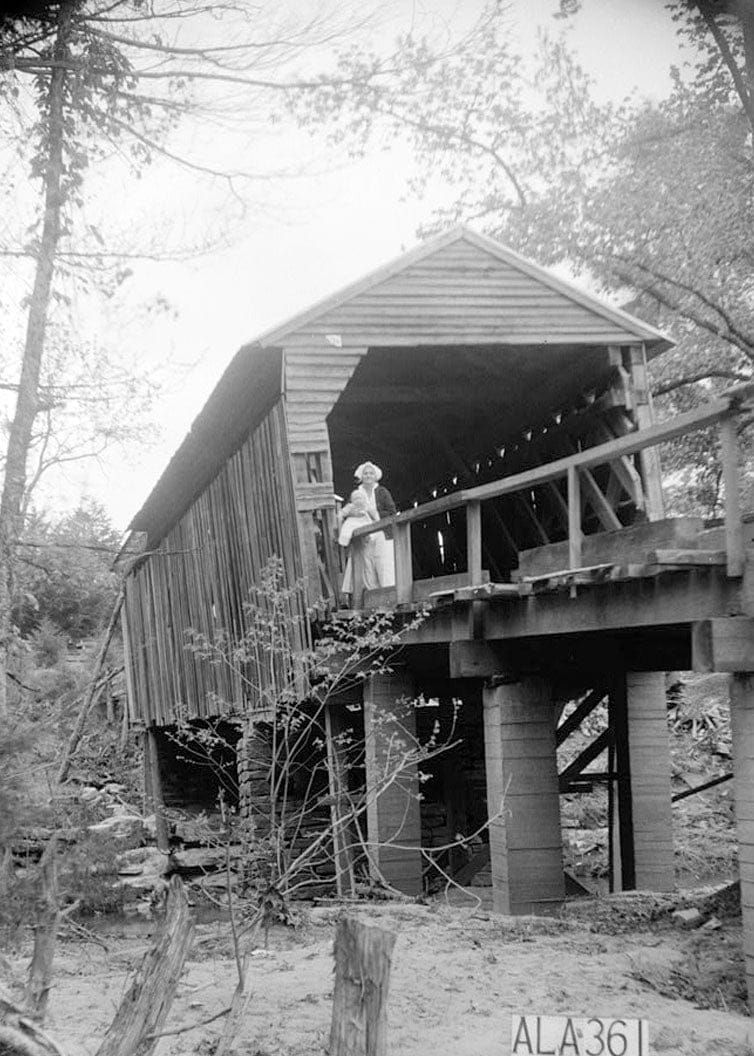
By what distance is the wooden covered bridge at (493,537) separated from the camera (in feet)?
22.5

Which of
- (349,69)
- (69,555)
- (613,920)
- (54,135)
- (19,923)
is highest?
(54,135)

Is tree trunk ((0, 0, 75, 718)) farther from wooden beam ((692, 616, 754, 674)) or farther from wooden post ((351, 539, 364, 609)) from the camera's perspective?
wooden beam ((692, 616, 754, 674))

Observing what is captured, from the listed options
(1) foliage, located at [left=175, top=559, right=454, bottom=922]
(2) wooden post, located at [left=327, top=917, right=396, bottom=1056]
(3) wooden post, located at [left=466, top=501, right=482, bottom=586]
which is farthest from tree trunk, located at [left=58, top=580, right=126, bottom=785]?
(2) wooden post, located at [left=327, top=917, right=396, bottom=1056]

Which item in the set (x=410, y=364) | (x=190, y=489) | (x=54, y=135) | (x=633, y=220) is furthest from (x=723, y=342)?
(x=54, y=135)

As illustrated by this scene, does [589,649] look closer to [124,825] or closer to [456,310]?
[456,310]

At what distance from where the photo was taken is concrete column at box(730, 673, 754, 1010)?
601 centimetres

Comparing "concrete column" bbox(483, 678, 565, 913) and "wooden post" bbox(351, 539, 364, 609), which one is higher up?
"wooden post" bbox(351, 539, 364, 609)

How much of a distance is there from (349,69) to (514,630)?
173 inches

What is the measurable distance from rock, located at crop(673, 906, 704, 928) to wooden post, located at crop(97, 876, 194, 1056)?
423 cm

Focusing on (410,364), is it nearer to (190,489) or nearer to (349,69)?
(190,489)

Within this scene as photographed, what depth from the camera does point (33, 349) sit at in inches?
567

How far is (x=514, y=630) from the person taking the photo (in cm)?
857

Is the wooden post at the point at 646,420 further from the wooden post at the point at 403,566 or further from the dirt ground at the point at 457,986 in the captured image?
the dirt ground at the point at 457,986

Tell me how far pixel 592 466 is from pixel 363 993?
471 cm
